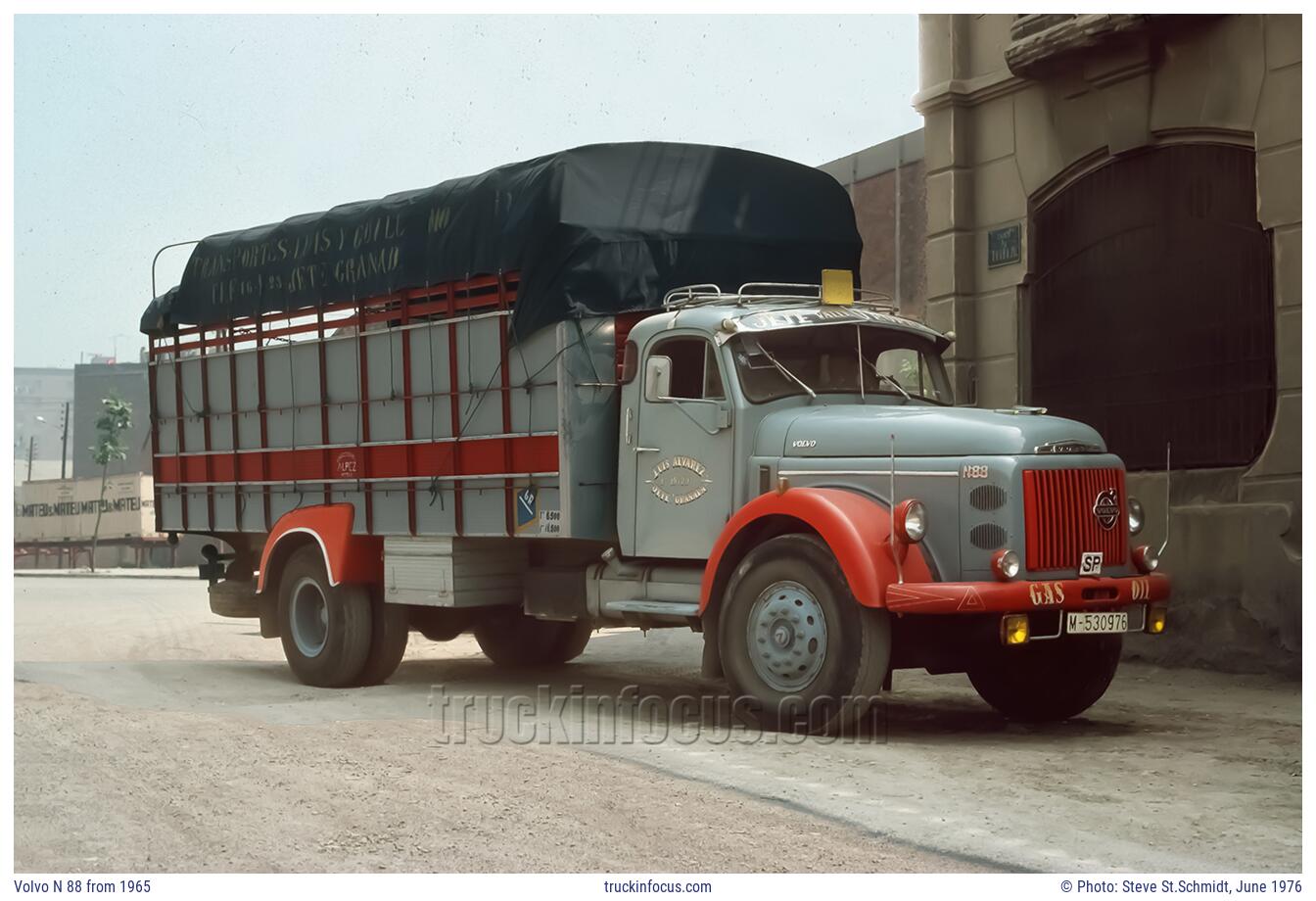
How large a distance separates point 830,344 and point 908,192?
23277 mm

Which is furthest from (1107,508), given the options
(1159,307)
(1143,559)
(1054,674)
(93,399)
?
(93,399)

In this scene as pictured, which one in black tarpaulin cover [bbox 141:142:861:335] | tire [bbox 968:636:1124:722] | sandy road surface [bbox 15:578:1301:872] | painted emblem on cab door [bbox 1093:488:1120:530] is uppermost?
black tarpaulin cover [bbox 141:142:861:335]

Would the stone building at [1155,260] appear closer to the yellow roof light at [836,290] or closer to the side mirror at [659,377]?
the yellow roof light at [836,290]

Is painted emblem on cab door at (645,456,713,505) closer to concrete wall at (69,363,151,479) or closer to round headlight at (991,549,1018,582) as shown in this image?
round headlight at (991,549,1018,582)

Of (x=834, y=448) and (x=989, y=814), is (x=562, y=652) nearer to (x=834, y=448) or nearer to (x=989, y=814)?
(x=834, y=448)

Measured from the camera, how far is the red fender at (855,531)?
875 cm

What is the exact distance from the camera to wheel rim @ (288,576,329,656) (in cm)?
1282

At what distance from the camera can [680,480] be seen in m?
10.3

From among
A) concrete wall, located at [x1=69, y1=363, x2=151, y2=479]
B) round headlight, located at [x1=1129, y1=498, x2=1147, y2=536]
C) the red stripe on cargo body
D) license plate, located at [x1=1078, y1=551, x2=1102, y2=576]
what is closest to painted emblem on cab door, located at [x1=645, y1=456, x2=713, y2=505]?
the red stripe on cargo body

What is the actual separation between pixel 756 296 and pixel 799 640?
2715mm

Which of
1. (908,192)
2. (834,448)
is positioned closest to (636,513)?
(834,448)

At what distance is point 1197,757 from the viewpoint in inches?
342

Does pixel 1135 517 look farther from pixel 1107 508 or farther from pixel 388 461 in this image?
pixel 388 461

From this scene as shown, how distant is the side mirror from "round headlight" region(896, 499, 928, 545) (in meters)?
1.98
